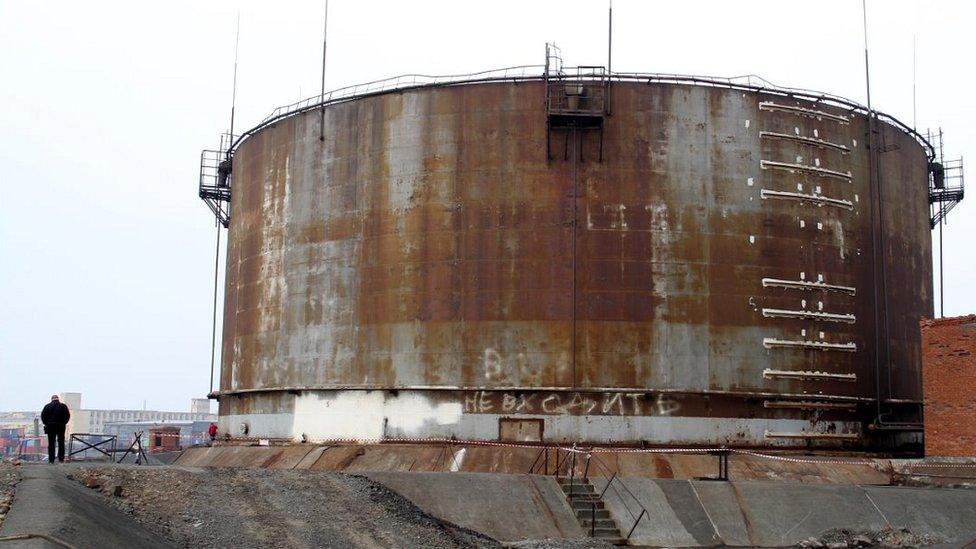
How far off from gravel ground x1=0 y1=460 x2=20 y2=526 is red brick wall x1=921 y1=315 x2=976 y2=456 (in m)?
21.5

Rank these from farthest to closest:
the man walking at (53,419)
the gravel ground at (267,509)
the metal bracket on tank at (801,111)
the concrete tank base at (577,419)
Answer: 1. the metal bracket on tank at (801,111)
2. the concrete tank base at (577,419)
3. the man walking at (53,419)
4. the gravel ground at (267,509)

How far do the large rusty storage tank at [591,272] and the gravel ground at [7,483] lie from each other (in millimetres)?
12157

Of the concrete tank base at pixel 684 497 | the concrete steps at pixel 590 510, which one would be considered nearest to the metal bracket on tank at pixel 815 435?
the concrete tank base at pixel 684 497

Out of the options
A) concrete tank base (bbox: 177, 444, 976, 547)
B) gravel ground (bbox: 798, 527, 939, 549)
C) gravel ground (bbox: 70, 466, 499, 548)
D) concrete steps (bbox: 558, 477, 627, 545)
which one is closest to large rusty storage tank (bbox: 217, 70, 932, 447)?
concrete tank base (bbox: 177, 444, 976, 547)

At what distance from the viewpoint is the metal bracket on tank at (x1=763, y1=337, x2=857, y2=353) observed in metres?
29.9

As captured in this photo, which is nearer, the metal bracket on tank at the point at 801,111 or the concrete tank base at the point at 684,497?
the concrete tank base at the point at 684,497

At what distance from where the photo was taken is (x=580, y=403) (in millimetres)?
28984

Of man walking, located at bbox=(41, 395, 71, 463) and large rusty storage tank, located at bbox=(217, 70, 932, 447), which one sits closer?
man walking, located at bbox=(41, 395, 71, 463)

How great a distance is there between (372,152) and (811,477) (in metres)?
14.7

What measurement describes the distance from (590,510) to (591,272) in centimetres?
758

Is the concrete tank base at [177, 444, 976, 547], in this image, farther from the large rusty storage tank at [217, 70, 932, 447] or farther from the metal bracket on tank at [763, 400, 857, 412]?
the metal bracket on tank at [763, 400, 857, 412]

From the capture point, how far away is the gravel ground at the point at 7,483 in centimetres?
1503

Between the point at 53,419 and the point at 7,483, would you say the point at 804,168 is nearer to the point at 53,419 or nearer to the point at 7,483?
the point at 53,419

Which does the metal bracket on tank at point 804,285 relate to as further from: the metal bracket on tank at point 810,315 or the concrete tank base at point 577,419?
the concrete tank base at point 577,419
